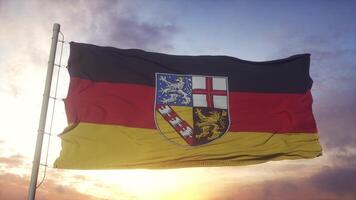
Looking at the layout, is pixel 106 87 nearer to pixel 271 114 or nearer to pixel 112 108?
pixel 112 108

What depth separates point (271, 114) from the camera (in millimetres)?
14047

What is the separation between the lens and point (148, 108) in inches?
521

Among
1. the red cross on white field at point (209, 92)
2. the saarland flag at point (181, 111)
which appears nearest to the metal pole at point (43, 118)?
the saarland flag at point (181, 111)

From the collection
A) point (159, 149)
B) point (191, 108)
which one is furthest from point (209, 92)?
point (159, 149)

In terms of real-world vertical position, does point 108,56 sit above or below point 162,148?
above

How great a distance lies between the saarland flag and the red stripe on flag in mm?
27

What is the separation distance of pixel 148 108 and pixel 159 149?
125cm

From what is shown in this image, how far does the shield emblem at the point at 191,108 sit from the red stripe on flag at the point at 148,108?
248 millimetres

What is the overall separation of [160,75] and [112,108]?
171cm

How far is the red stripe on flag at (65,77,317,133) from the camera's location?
12641 millimetres

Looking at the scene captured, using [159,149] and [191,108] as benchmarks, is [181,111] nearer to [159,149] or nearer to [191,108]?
[191,108]

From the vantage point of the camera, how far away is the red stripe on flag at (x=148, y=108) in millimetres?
12641

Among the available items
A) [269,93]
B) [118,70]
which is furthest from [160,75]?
[269,93]

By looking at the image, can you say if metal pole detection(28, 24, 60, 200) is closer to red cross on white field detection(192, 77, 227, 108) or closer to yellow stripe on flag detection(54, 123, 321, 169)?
yellow stripe on flag detection(54, 123, 321, 169)
